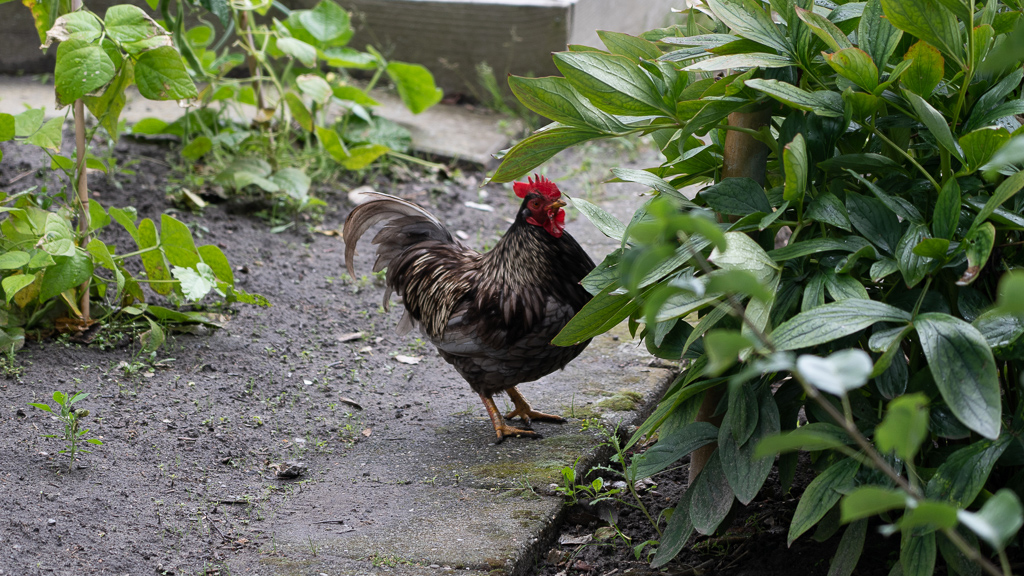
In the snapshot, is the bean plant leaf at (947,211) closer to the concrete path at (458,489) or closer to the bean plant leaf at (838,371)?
the bean plant leaf at (838,371)

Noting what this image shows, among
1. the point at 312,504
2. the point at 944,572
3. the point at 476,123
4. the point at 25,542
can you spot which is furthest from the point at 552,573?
the point at 476,123

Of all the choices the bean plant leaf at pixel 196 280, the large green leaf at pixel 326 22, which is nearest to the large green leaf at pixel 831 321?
the bean plant leaf at pixel 196 280

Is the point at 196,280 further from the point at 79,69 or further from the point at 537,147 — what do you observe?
the point at 537,147

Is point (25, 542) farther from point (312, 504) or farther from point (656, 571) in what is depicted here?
point (656, 571)

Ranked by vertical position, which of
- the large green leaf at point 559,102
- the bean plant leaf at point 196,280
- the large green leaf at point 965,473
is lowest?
the bean plant leaf at point 196,280

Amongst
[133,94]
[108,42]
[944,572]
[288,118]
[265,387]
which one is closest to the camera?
A: [944,572]

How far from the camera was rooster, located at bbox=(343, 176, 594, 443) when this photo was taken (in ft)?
8.67

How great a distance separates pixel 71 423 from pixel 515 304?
1.39m

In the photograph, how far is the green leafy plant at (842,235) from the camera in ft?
4.32

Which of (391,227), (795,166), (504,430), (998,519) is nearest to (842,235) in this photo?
(795,166)

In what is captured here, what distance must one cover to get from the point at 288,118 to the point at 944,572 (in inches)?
153

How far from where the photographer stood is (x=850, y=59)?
1.35m

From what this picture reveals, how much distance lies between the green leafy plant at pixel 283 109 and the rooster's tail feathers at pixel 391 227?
1.19 metres

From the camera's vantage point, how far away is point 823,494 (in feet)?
4.80
